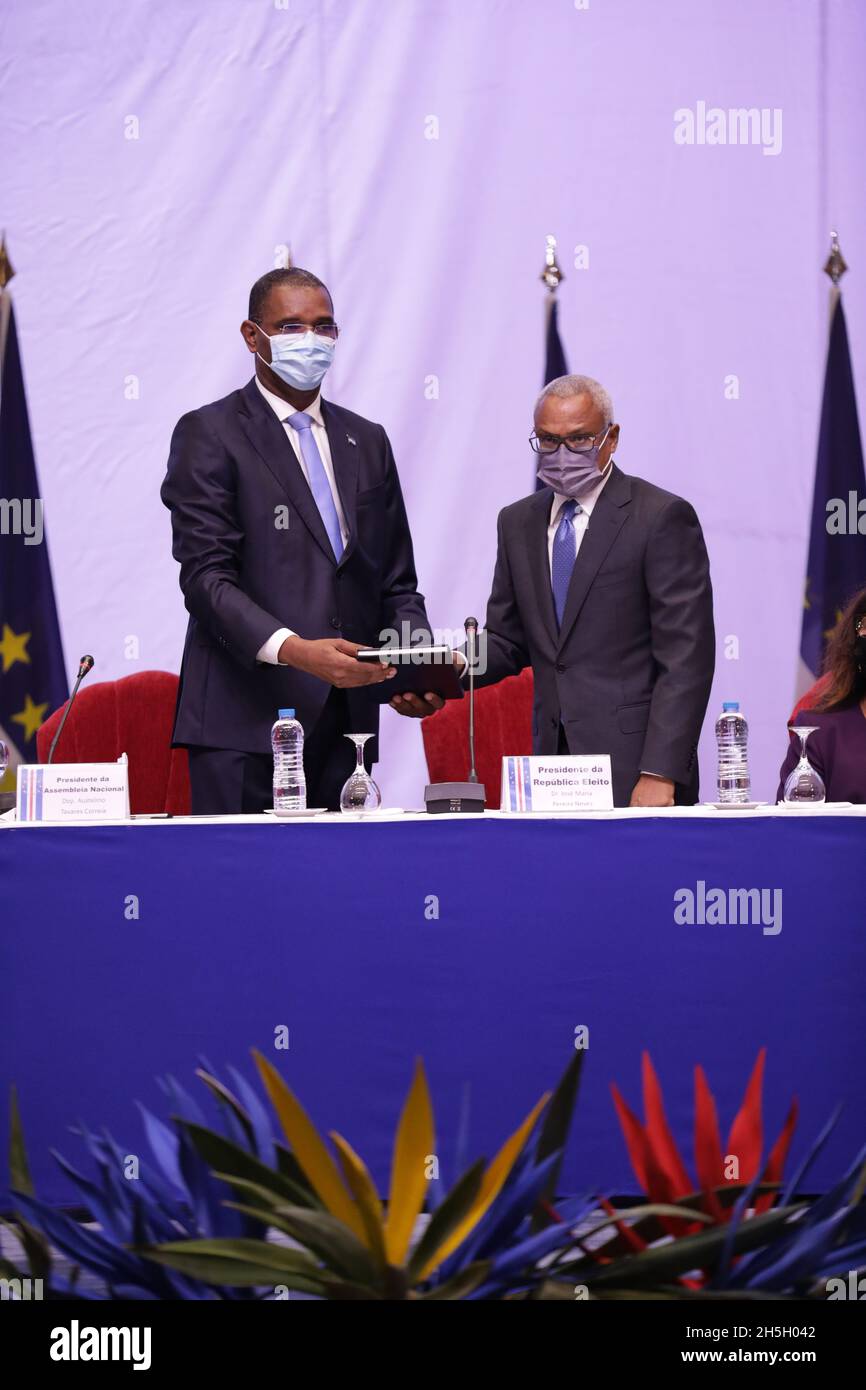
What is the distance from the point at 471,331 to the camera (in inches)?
161

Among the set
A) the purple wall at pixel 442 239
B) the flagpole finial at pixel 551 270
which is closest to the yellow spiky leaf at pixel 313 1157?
the purple wall at pixel 442 239

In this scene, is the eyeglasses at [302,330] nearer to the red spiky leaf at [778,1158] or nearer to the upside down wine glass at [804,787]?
the upside down wine glass at [804,787]

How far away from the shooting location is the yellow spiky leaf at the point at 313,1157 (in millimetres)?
1944

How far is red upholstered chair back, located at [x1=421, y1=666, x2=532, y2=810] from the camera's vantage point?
377 cm

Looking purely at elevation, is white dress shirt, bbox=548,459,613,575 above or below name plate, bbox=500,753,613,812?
above

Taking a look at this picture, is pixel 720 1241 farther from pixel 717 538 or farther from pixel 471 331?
pixel 471 331

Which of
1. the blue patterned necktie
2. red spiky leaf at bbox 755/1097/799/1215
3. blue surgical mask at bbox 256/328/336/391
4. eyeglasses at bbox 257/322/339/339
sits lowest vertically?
red spiky leaf at bbox 755/1097/799/1215

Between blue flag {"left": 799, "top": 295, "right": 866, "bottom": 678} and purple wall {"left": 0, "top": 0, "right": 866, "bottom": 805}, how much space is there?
48mm

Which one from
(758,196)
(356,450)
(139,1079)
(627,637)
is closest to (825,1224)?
(139,1079)

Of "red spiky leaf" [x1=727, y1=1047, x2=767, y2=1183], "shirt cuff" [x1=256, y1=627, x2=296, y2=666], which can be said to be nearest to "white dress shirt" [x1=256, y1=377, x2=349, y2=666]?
"shirt cuff" [x1=256, y1=627, x2=296, y2=666]

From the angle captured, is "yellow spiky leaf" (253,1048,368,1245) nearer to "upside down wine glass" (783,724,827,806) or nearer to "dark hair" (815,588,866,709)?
"upside down wine glass" (783,724,827,806)

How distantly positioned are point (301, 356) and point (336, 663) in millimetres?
753

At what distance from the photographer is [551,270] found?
408 cm
